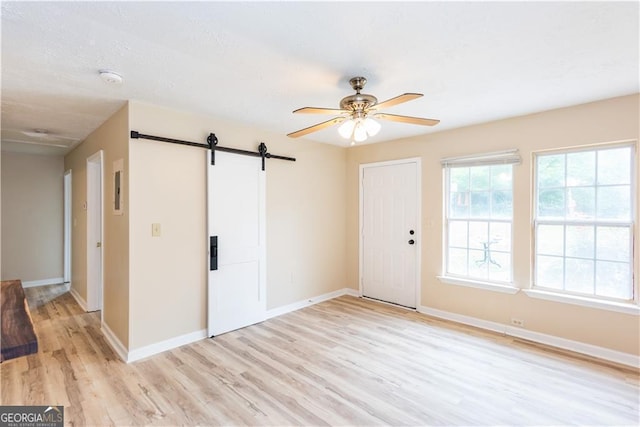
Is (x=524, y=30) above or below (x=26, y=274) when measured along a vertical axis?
above

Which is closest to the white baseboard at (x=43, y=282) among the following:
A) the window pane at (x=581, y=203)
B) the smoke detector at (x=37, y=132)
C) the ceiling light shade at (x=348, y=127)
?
the smoke detector at (x=37, y=132)

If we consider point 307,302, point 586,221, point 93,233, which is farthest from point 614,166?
point 93,233

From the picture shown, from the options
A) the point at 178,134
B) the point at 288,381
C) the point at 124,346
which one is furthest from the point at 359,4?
the point at 124,346

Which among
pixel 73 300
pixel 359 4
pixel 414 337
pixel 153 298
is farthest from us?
pixel 73 300

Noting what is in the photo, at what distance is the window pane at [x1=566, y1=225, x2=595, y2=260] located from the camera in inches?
119

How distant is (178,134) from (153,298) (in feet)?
5.35

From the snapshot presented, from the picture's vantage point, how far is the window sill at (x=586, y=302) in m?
2.78

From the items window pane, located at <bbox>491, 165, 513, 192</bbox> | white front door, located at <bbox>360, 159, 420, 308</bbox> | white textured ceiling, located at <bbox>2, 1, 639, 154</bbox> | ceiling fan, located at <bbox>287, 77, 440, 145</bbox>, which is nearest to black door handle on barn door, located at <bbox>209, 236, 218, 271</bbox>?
white textured ceiling, located at <bbox>2, 1, 639, 154</bbox>

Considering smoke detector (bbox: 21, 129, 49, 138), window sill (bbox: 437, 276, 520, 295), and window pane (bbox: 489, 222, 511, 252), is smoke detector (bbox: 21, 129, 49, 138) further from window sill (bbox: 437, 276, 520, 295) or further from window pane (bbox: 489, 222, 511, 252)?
window pane (bbox: 489, 222, 511, 252)

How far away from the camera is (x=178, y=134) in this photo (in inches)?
125

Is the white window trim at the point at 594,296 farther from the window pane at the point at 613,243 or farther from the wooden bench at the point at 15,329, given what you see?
the wooden bench at the point at 15,329

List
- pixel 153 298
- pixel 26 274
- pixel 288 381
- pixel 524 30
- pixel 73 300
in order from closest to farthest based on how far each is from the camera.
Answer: pixel 524 30 → pixel 288 381 → pixel 153 298 → pixel 73 300 → pixel 26 274

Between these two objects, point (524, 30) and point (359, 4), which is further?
point (524, 30)

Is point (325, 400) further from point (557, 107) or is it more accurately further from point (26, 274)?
point (26, 274)
